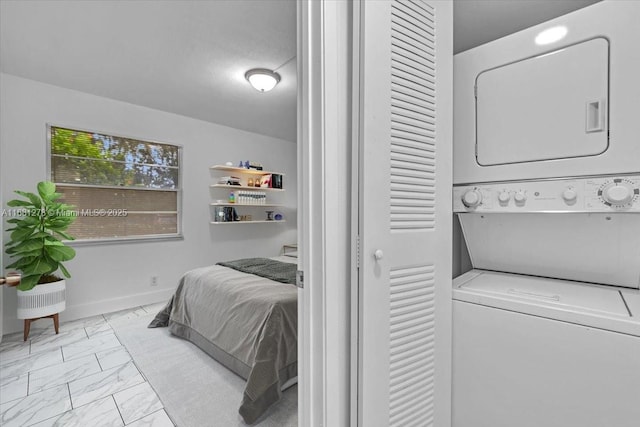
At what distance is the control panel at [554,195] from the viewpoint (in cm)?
101

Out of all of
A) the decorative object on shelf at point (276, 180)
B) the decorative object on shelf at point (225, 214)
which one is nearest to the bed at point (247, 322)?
the decorative object on shelf at point (225, 214)

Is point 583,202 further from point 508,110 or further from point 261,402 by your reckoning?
point 261,402

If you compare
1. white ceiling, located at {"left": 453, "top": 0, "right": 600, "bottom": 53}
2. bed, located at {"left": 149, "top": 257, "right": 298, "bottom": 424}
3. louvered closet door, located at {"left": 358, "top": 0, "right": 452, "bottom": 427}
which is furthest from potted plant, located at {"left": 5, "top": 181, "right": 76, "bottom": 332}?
white ceiling, located at {"left": 453, "top": 0, "right": 600, "bottom": 53}

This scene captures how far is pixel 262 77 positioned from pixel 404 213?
86.0 inches

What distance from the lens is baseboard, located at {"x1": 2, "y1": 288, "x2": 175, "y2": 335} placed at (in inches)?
109

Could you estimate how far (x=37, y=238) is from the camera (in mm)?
2572

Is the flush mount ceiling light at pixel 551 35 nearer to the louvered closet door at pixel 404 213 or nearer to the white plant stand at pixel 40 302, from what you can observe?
the louvered closet door at pixel 404 213

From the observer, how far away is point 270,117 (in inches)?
156

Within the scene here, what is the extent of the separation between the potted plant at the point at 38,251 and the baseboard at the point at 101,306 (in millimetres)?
332

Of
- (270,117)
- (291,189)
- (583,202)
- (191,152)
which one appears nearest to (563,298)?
(583,202)

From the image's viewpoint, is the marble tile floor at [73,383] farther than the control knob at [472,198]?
Yes

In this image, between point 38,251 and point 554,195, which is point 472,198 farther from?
point 38,251

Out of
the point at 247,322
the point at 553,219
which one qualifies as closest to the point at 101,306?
the point at 247,322

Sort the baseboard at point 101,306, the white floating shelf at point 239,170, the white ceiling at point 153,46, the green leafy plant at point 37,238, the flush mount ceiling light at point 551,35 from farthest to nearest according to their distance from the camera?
the white floating shelf at point 239,170, the baseboard at point 101,306, the green leafy plant at point 37,238, the white ceiling at point 153,46, the flush mount ceiling light at point 551,35
